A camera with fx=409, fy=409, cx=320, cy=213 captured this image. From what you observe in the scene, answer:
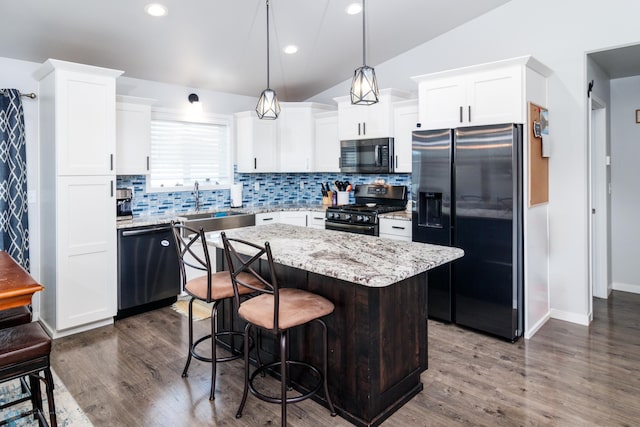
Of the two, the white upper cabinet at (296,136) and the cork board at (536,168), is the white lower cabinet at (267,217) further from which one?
the cork board at (536,168)

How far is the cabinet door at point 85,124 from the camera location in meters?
3.30

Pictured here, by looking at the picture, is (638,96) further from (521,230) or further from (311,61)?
(311,61)

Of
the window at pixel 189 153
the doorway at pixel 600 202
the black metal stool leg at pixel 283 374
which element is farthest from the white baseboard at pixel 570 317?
the window at pixel 189 153

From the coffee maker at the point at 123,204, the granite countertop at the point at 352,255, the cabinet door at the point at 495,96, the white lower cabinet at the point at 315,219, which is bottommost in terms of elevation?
the granite countertop at the point at 352,255

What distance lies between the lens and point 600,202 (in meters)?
4.38

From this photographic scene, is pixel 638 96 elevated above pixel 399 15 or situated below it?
below

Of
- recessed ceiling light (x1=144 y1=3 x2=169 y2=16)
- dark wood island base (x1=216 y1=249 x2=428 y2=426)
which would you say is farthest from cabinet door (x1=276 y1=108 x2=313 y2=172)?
dark wood island base (x1=216 y1=249 x2=428 y2=426)

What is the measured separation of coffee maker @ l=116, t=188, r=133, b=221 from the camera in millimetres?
3992

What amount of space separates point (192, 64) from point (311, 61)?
4.32 feet

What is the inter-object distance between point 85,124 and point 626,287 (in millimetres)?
5753

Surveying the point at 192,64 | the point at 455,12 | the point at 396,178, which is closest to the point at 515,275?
the point at 396,178

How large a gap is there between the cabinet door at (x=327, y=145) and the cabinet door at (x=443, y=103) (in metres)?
1.50

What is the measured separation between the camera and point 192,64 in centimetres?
427

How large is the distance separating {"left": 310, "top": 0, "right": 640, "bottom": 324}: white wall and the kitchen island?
76.9 inches
